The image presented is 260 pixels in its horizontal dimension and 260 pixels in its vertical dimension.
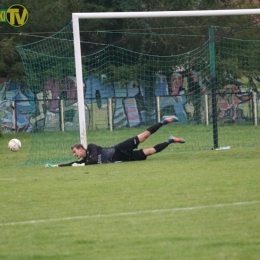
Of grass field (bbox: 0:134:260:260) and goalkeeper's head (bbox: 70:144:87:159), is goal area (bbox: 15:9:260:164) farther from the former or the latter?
grass field (bbox: 0:134:260:260)

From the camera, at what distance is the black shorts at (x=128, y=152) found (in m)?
17.5

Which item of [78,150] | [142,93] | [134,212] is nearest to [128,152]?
[78,150]

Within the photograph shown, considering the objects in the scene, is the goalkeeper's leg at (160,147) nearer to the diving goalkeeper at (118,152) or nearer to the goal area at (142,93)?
the diving goalkeeper at (118,152)

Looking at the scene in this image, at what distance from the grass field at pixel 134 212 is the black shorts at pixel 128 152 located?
115 cm

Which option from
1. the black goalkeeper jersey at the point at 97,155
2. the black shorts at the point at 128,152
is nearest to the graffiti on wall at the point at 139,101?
the black shorts at the point at 128,152

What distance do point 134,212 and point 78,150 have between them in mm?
7171

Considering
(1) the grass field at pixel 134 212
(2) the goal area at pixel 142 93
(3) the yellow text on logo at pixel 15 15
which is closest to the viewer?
(1) the grass field at pixel 134 212

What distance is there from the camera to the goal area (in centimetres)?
2156

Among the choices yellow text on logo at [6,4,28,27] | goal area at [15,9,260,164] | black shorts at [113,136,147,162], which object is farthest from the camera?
yellow text on logo at [6,4,28,27]

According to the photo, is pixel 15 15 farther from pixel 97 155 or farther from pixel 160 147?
pixel 160 147

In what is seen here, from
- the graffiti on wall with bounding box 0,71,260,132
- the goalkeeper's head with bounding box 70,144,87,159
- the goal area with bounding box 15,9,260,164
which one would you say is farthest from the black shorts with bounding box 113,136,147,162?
the graffiti on wall with bounding box 0,71,260,132

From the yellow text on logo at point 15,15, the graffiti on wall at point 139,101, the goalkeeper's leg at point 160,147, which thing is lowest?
the goalkeeper's leg at point 160,147

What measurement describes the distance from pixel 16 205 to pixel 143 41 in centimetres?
2651

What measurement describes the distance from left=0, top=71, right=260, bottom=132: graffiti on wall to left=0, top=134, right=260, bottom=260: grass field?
8133 millimetres
